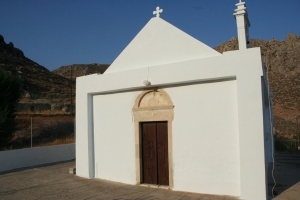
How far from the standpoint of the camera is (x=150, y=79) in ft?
25.8

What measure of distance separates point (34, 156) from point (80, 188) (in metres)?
4.95

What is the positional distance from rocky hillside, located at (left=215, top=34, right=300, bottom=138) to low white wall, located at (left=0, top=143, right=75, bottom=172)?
45.9 feet

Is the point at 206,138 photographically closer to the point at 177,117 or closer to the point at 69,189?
the point at 177,117

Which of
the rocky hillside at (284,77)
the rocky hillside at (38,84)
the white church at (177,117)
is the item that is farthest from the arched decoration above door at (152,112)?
the rocky hillside at (38,84)

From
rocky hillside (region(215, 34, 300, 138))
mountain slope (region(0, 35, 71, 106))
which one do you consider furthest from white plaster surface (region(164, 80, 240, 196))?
mountain slope (region(0, 35, 71, 106))

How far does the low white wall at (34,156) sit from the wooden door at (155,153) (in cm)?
599

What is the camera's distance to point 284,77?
1326 inches

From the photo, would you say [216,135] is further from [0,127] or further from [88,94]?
[0,127]

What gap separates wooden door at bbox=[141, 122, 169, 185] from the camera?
7.80 m

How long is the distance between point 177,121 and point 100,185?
3.04 meters

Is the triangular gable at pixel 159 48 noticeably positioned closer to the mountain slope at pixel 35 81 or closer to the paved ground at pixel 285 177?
the paved ground at pixel 285 177

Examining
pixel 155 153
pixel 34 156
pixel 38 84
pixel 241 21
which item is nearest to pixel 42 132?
pixel 34 156

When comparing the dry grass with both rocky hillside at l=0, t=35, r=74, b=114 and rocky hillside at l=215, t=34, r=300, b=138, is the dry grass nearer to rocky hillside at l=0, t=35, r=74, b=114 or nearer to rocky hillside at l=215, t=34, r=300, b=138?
rocky hillside at l=0, t=35, r=74, b=114

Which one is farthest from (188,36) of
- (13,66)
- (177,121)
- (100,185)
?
(13,66)
